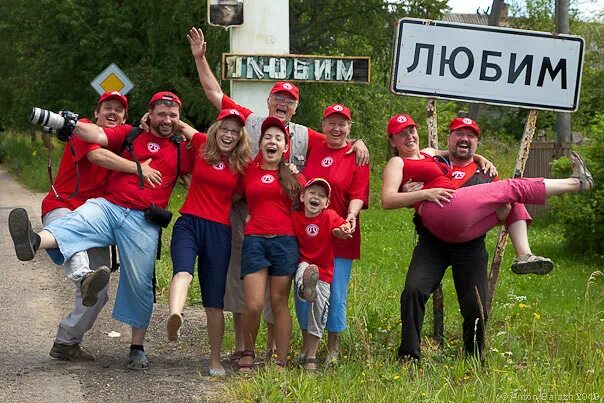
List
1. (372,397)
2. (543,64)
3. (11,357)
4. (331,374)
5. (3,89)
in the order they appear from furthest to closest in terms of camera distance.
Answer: (3,89), (11,357), (543,64), (331,374), (372,397)

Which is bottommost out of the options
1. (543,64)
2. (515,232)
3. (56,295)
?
(56,295)

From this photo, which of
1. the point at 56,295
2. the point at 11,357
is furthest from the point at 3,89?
the point at 11,357

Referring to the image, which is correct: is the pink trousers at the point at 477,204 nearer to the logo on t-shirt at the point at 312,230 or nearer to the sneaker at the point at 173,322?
the logo on t-shirt at the point at 312,230

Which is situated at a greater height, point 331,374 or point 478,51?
point 478,51

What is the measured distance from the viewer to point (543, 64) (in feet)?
25.8

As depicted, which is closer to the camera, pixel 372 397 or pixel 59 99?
pixel 372 397

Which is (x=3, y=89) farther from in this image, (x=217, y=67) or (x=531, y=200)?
(x=531, y=200)

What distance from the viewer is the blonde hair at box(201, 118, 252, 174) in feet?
25.6

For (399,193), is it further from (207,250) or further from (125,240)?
(125,240)

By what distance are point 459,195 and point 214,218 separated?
1.69 meters

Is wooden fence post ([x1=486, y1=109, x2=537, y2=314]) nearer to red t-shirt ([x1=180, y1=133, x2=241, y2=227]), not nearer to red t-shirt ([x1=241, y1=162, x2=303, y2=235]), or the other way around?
red t-shirt ([x1=241, y1=162, x2=303, y2=235])

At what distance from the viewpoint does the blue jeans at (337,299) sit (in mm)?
7957

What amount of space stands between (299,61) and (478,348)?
312 centimetres

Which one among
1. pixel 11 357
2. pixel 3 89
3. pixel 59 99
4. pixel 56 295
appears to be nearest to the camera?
pixel 11 357
